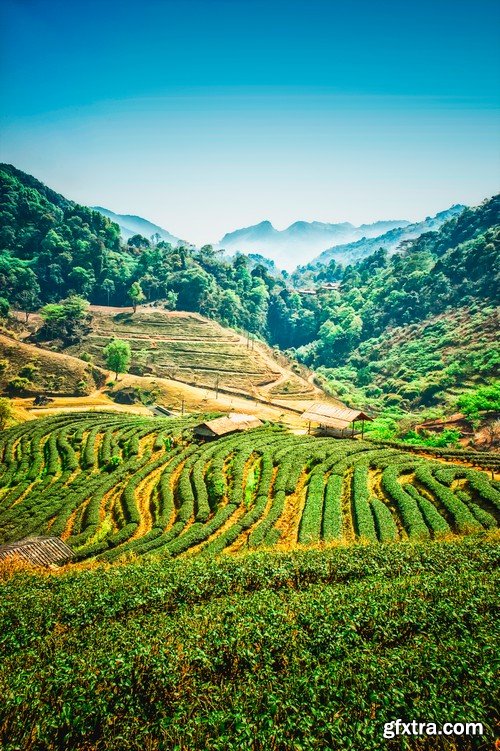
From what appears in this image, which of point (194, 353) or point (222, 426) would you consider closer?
point (222, 426)

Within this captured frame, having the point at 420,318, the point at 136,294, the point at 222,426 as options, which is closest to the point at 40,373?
the point at 136,294

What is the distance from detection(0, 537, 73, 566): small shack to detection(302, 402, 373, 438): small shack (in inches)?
1335

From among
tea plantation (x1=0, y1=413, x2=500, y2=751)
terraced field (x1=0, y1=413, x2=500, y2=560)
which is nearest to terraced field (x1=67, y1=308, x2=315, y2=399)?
terraced field (x1=0, y1=413, x2=500, y2=560)

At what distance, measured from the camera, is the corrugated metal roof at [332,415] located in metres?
51.9

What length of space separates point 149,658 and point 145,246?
196238 mm

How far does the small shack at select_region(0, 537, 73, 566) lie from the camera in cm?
2495

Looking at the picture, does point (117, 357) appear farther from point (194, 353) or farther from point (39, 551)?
point (39, 551)

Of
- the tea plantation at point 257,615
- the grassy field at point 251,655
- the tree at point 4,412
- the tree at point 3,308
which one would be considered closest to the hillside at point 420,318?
the tea plantation at point 257,615

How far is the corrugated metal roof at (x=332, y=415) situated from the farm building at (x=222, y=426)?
299 inches

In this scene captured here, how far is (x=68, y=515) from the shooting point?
33.0 meters

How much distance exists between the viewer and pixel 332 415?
5375 cm

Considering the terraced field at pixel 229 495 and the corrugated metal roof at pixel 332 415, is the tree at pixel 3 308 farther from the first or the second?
the corrugated metal roof at pixel 332 415

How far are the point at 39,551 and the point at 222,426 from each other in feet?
89.8

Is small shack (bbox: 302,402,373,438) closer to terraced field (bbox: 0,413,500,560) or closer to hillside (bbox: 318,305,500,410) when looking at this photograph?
terraced field (bbox: 0,413,500,560)
